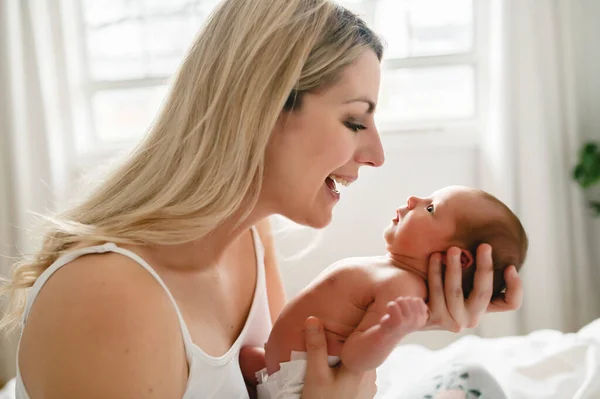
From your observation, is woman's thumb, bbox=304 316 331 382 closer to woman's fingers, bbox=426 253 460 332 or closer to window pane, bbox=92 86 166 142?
woman's fingers, bbox=426 253 460 332

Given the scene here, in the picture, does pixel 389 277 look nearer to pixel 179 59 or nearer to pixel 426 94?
pixel 426 94

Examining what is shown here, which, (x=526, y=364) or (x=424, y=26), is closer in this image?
(x=526, y=364)

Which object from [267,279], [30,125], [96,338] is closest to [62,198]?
[30,125]

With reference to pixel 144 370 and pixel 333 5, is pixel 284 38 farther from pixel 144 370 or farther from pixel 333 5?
pixel 144 370

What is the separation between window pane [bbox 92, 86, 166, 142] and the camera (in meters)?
3.60

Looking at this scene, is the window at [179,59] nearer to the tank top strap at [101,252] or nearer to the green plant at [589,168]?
the green plant at [589,168]

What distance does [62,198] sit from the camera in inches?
128

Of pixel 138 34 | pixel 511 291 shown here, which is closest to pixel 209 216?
pixel 511 291

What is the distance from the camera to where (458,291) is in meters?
1.41

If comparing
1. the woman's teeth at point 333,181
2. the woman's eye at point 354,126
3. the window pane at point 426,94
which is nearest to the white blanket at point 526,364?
the woman's teeth at point 333,181

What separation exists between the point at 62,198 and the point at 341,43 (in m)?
2.26

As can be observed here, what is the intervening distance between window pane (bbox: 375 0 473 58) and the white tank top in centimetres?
208

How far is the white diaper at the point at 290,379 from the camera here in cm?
136

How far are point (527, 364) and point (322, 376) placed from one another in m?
0.68
